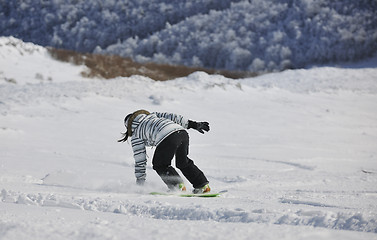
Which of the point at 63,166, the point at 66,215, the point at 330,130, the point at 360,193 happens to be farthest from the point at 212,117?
the point at 66,215

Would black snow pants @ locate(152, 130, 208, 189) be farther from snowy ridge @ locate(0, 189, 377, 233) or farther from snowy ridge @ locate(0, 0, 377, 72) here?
snowy ridge @ locate(0, 0, 377, 72)

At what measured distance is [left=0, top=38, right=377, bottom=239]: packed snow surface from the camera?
2252 millimetres

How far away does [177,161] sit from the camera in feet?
12.7

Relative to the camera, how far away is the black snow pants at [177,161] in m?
3.75

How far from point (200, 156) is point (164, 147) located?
3.00 meters

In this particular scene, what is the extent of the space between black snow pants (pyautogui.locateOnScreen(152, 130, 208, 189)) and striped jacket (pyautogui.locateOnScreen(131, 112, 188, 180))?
58mm

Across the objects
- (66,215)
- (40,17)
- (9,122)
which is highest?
(40,17)

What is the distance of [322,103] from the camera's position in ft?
42.3

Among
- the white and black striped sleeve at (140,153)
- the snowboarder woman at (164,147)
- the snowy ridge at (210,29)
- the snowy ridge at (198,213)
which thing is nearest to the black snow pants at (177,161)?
the snowboarder woman at (164,147)

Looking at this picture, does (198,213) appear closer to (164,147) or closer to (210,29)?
(164,147)

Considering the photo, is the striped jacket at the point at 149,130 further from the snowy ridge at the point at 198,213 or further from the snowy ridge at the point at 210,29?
the snowy ridge at the point at 210,29

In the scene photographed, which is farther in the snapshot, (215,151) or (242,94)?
(242,94)

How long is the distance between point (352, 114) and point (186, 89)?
14.9 feet

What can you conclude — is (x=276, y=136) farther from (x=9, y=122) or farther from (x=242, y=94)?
(x=9, y=122)
